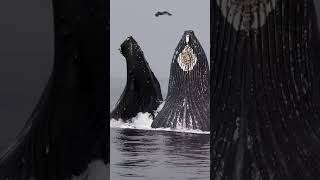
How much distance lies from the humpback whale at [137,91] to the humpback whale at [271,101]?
738 centimetres

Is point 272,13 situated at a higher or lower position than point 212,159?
higher

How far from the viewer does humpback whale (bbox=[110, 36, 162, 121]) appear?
9.85 meters

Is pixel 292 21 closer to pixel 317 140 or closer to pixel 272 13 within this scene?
pixel 272 13

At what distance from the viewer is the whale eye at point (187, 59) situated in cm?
845

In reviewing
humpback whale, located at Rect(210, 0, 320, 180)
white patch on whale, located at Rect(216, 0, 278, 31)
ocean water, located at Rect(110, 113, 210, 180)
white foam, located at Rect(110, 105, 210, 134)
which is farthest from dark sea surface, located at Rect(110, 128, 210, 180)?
white patch on whale, located at Rect(216, 0, 278, 31)

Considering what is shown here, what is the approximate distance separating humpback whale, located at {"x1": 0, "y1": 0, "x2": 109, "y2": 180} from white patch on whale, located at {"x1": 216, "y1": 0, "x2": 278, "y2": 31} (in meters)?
0.66

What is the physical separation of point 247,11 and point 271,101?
468 mm

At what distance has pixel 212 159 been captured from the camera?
246 centimetres

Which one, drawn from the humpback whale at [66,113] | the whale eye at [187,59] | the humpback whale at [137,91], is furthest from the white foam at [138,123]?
the humpback whale at [66,113]

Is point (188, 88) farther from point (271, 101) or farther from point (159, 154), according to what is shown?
point (271, 101)

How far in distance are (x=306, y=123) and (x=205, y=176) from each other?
2125mm

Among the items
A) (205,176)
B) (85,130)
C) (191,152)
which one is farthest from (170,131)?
(85,130)

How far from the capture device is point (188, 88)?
8.54 meters

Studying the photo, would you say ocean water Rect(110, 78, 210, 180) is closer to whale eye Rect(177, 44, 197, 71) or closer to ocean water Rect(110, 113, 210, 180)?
ocean water Rect(110, 113, 210, 180)
